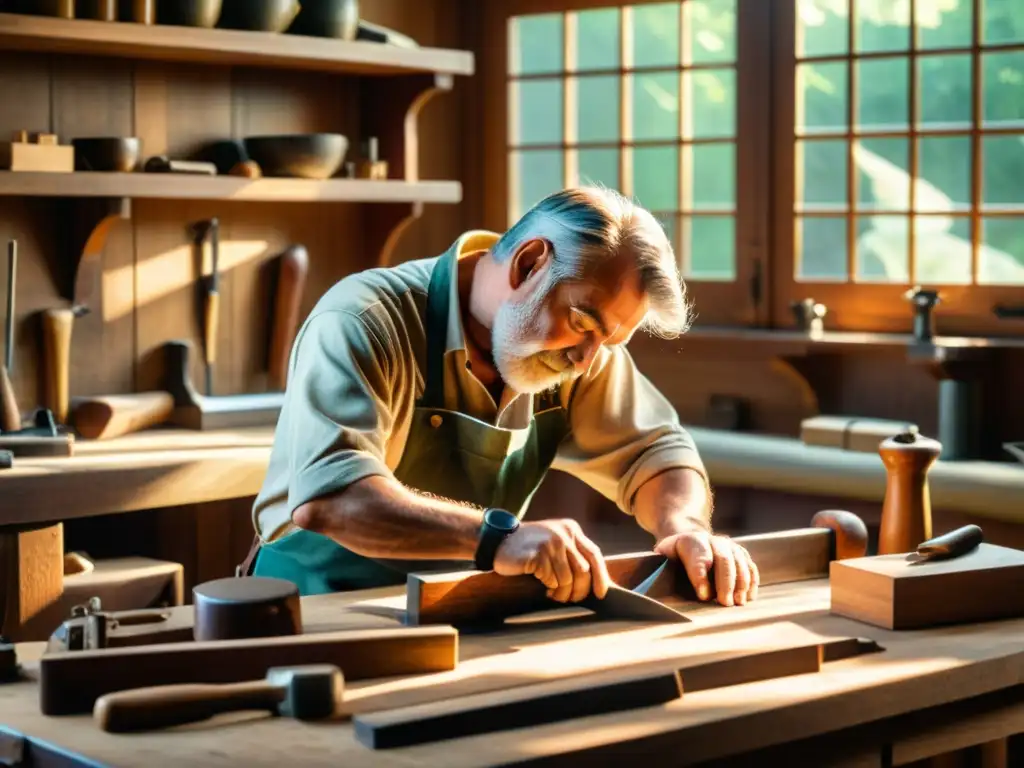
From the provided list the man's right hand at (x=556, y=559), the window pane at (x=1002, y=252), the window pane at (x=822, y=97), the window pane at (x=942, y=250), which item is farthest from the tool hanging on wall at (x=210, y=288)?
the man's right hand at (x=556, y=559)

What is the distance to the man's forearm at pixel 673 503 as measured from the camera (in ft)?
9.25

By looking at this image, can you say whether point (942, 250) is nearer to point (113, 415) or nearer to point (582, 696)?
point (113, 415)

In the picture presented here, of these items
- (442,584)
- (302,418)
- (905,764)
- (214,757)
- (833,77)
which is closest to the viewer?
(214,757)

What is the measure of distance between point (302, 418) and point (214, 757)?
96 cm

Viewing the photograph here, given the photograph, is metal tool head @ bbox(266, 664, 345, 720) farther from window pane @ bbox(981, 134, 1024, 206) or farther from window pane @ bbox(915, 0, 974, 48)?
window pane @ bbox(915, 0, 974, 48)

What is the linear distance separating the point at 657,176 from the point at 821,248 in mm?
583

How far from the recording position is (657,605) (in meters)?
2.37

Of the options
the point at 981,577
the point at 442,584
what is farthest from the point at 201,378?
the point at 981,577

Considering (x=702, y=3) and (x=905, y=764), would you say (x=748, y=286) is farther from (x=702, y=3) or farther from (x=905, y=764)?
(x=905, y=764)

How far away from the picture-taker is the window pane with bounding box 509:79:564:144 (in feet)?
16.1

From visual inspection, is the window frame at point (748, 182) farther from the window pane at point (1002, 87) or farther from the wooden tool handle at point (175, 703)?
the wooden tool handle at point (175, 703)

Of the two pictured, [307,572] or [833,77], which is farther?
[833,77]

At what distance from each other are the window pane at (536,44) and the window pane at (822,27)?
0.80 meters

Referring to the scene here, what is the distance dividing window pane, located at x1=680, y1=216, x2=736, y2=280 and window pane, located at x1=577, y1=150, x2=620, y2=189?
0.29 m
